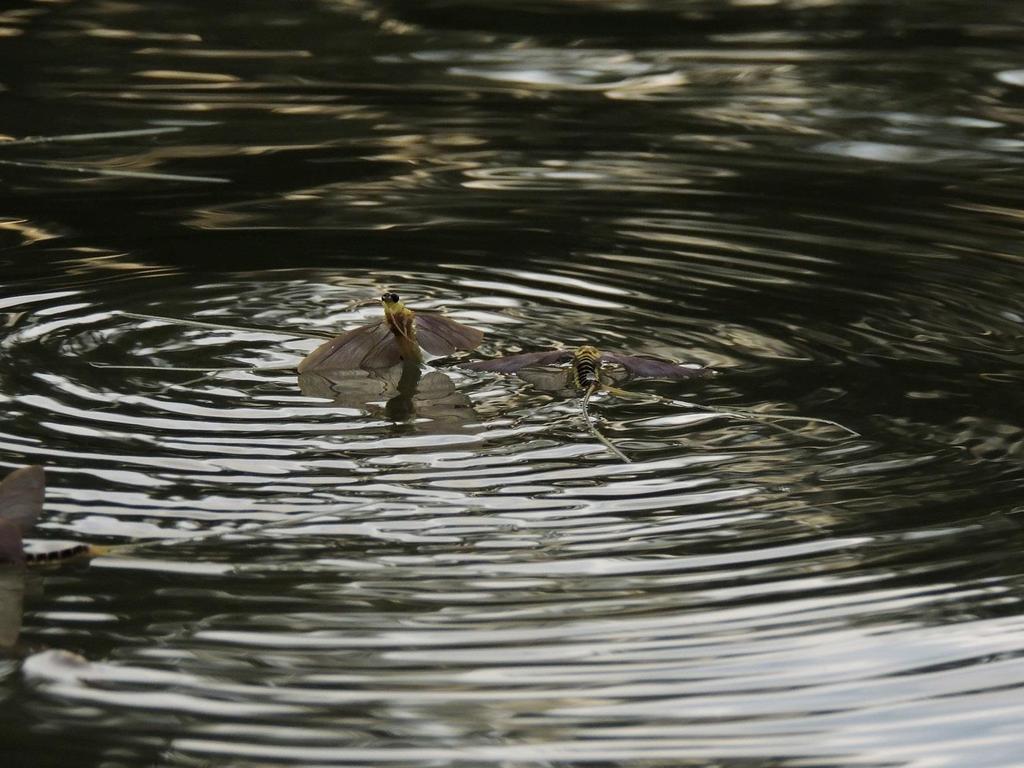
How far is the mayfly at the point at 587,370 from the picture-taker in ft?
9.46

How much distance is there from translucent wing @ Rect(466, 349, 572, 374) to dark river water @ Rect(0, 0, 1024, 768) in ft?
0.16

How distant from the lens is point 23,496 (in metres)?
2.25

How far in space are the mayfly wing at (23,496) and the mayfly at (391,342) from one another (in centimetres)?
74

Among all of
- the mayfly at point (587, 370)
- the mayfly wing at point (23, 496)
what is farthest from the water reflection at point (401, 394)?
the mayfly wing at point (23, 496)

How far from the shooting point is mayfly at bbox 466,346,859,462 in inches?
114

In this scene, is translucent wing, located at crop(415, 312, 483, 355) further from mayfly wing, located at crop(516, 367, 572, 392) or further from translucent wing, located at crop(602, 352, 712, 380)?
translucent wing, located at crop(602, 352, 712, 380)

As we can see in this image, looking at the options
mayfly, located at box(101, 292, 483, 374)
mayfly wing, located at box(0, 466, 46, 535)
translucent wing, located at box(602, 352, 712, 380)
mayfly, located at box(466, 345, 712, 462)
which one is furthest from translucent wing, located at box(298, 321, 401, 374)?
mayfly wing, located at box(0, 466, 46, 535)

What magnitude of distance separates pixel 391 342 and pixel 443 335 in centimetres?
12

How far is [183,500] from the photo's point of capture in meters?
2.38

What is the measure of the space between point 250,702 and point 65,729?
20cm

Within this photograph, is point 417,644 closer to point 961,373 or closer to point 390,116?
point 961,373

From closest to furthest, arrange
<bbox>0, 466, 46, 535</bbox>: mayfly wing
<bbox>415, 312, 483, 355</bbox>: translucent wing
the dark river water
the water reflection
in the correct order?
the dark river water, <bbox>0, 466, 46, 535</bbox>: mayfly wing, the water reflection, <bbox>415, 312, 483, 355</bbox>: translucent wing

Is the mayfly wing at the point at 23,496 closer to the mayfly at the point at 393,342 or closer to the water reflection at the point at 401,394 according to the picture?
the water reflection at the point at 401,394

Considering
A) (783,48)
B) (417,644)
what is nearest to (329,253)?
(417,644)
